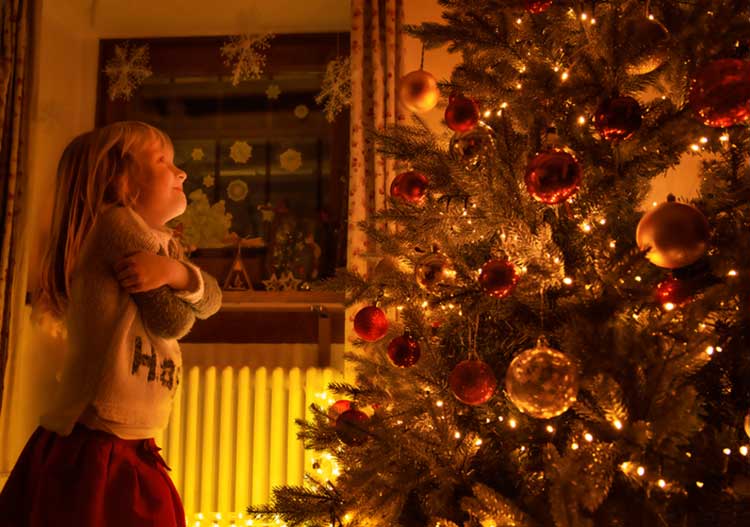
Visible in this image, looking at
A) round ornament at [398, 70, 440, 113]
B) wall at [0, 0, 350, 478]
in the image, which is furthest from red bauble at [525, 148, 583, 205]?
wall at [0, 0, 350, 478]

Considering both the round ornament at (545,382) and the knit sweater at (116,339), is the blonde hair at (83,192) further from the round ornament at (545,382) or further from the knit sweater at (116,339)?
the round ornament at (545,382)

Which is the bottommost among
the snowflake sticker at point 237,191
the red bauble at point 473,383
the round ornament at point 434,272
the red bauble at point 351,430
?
the red bauble at point 351,430

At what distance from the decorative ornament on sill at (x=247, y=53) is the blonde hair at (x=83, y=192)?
4.34 feet

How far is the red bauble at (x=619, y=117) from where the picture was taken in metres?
0.88

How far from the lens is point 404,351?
111 centimetres

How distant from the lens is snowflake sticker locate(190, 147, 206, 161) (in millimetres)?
2695

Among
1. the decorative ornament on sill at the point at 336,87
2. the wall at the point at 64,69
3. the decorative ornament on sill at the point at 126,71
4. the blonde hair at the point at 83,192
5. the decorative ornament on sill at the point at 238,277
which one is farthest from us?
the decorative ornament on sill at the point at 126,71

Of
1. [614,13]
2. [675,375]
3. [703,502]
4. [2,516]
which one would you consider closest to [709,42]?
[614,13]

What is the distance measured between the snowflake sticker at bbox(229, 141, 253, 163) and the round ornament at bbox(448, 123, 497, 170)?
5.81ft

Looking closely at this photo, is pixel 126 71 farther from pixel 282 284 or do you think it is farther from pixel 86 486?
pixel 86 486

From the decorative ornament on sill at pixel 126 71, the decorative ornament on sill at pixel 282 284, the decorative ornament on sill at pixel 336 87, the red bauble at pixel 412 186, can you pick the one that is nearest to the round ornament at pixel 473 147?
the red bauble at pixel 412 186

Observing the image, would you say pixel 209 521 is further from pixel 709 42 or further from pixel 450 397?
→ pixel 709 42

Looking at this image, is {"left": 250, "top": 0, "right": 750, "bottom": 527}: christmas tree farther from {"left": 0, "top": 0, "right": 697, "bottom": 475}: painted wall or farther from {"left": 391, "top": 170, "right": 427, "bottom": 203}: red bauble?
{"left": 0, "top": 0, "right": 697, "bottom": 475}: painted wall

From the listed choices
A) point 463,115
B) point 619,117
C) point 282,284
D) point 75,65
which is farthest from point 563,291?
point 75,65
